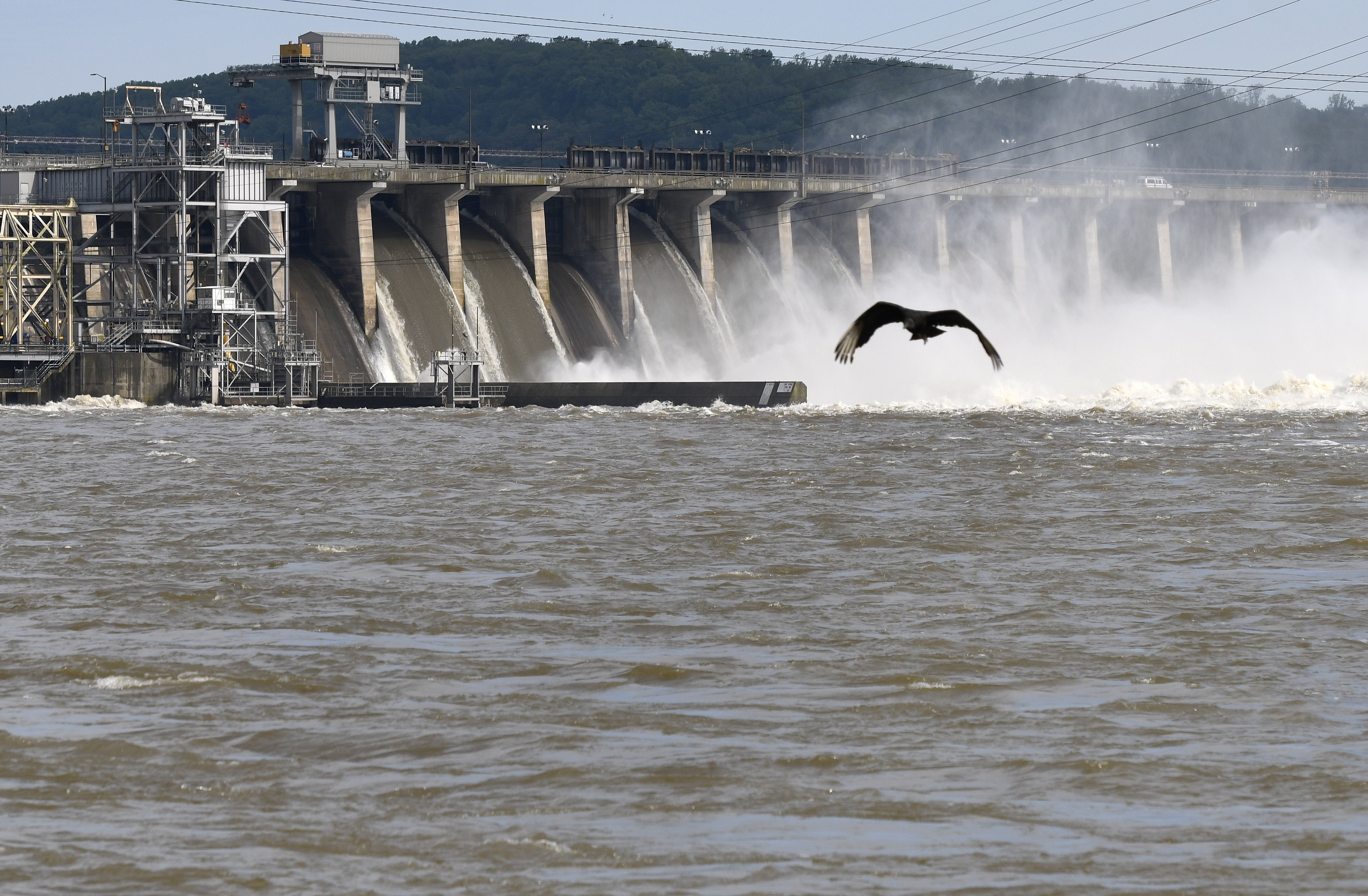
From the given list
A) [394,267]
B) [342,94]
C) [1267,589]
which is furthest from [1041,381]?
[1267,589]

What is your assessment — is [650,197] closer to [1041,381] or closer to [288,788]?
[1041,381]

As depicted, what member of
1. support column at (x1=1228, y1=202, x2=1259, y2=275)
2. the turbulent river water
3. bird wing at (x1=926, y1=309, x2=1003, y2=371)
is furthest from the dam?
bird wing at (x1=926, y1=309, x2=1003, y2=371)

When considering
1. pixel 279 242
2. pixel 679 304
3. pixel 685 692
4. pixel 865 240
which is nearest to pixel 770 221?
pixel 865 240

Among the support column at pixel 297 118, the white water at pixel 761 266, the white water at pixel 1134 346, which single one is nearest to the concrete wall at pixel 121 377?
the support column at pixel 297 118

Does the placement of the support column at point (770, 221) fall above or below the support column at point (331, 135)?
below

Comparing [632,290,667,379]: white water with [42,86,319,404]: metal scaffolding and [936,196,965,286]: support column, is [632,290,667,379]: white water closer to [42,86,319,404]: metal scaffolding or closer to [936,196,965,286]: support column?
[42,86,319,404]: metal scaffolding

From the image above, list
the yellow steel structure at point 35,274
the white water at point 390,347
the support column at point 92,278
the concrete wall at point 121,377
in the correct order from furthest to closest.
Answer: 1. the support column at point 92,278
2. the white water at point 390,347
3. the yellow steel structure at point 35,274
4. the concrete wall at point 121,377

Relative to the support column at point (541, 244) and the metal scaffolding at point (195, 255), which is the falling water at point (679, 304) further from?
the metal scaffolding at point (195, 255)
